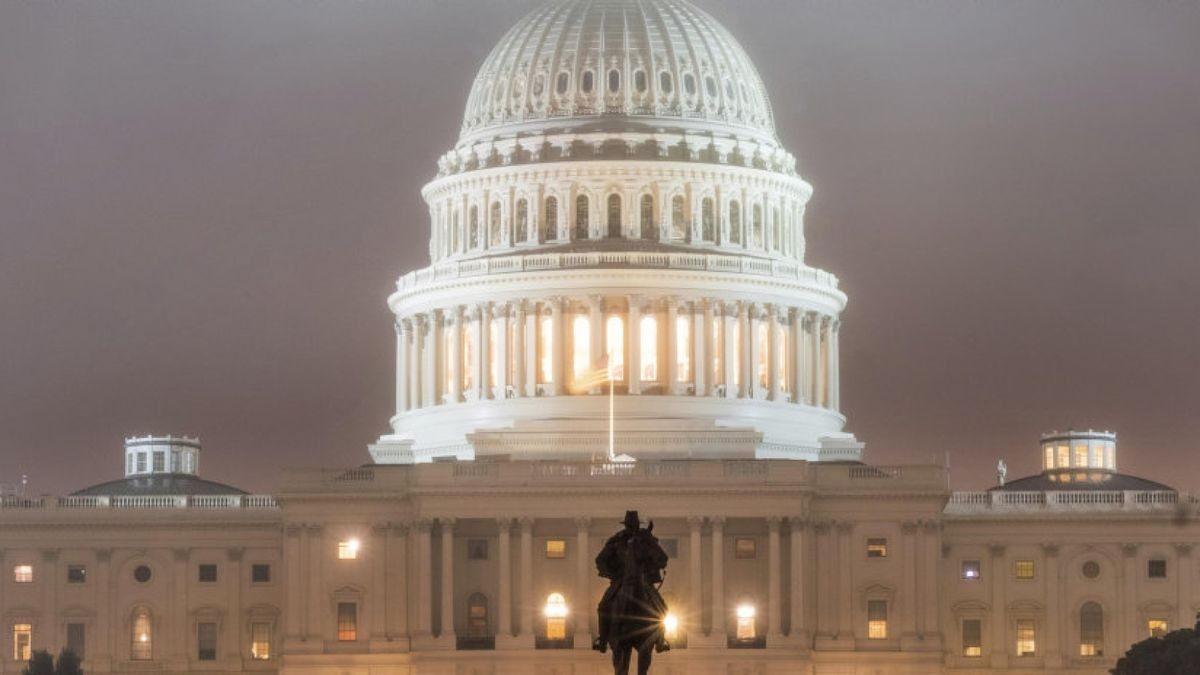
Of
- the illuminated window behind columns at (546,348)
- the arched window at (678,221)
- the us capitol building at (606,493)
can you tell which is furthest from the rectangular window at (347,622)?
the arched window at (678,221)

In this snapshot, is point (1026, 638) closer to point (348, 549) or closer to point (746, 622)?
point (746, 622)

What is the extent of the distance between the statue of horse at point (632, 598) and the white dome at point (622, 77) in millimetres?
92546

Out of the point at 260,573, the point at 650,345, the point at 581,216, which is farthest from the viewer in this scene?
the point at 581,216

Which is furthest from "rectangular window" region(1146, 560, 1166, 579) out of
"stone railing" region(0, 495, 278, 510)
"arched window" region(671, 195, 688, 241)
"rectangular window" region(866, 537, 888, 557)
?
"stone railing" region(0, 495, 278, 510)

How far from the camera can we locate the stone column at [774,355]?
173000 mm

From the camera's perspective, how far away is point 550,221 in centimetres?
17425

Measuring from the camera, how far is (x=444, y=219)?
177625 millimetres

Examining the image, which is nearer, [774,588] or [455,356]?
[774,588]

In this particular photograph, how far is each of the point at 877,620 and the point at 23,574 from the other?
1467 inches

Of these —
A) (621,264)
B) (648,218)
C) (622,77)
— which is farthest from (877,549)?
(622,77)

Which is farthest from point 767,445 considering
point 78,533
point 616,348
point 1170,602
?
point 78,533

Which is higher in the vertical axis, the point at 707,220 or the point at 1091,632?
the point at 707,220

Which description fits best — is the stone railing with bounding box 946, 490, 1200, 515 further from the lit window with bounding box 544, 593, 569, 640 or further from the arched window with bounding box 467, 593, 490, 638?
the arched window with bounding box 467, 593, 490, 638

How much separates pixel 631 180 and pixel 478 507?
23.6m
